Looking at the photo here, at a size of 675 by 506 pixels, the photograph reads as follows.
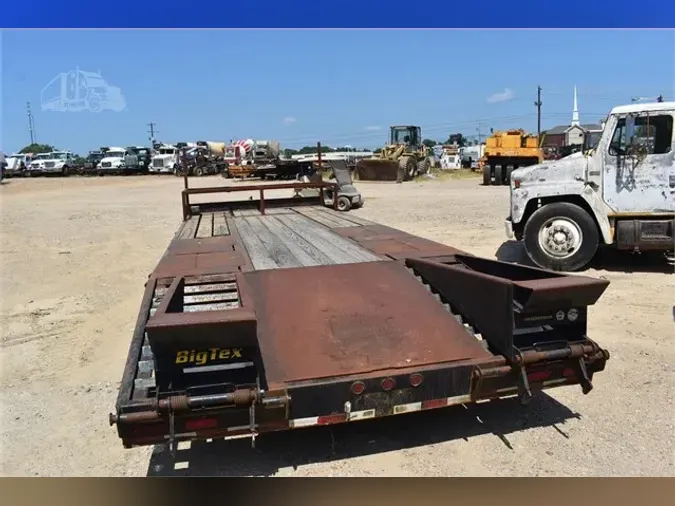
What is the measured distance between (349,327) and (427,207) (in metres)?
14.2

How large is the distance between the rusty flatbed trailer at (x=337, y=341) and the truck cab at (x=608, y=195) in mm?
4442

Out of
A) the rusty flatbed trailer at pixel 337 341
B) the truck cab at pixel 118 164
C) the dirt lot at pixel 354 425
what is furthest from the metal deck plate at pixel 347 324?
the truck cab at pixel 118 164

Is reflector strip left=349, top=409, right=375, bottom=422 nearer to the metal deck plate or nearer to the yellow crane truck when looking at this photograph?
the metal deck plate

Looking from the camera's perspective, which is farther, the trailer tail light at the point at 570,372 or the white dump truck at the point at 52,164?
the white dump truck at the point at 52,164

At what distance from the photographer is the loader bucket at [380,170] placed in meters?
30.3

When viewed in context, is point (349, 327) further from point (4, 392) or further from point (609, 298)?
point (609, 298)

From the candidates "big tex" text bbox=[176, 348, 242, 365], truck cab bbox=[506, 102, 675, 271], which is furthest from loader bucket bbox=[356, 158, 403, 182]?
"big tex" text bbox=[176, 348, 242, 365]

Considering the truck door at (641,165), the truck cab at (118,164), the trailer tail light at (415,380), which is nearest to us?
the trailer tail light at (415,380)

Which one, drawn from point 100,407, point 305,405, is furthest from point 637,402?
point 100,407

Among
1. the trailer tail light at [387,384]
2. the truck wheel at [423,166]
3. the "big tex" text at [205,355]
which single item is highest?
the truck wheel at [423,166]

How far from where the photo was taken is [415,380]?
3352 millimetres

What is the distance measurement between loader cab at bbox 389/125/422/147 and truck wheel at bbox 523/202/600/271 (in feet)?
99.3

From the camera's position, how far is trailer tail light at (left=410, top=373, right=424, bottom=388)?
3.35m

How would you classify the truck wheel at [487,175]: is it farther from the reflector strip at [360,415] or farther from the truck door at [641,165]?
the reflector strip at [360,415]
